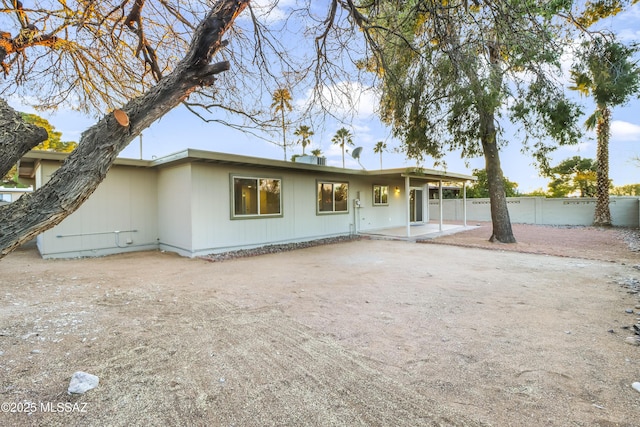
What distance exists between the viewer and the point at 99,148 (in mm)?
2178

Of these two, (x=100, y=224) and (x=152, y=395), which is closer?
(x=152, y=395)

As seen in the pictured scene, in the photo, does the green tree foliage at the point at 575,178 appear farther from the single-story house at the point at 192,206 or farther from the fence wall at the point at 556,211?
the single-story house at the point at 192,206

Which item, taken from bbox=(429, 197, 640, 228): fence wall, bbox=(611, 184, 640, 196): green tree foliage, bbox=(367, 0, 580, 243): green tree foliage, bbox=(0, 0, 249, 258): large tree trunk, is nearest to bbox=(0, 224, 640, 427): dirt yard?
bbox=(0, 0, 249, 258): large tree trunk

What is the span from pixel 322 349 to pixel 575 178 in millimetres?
25804

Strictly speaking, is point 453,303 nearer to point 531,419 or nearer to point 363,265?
point 531,419

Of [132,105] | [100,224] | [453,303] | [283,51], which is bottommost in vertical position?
[453,303]

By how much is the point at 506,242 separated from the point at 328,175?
608 cm

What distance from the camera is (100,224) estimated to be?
315 inches

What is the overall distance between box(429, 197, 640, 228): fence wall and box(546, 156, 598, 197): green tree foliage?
16.5ft

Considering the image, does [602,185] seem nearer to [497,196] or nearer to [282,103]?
[497,196]

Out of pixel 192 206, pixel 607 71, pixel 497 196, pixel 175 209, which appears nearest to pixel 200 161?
pixel 192 206

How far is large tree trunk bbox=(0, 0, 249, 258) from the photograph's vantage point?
1.83 m

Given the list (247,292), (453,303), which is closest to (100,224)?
(247,292)

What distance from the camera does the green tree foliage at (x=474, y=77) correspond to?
401 centimetres
